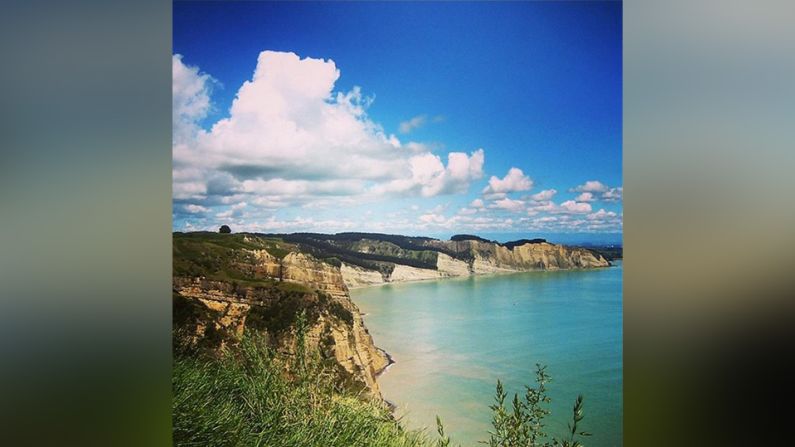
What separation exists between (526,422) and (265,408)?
129cm

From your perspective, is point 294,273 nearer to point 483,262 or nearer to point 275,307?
point 275,307

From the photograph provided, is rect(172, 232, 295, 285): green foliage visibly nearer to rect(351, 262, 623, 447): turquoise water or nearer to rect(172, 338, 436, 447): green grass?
rect(172, 338, 436, 447): green grass

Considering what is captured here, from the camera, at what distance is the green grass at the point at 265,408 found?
2.46 meters

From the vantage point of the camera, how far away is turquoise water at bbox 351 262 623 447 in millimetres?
2729

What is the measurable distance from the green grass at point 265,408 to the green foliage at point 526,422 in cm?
41

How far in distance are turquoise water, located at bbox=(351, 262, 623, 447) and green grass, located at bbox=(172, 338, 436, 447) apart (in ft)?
0.77

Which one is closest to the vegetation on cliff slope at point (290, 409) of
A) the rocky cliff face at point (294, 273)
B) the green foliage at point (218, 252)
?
the rocky cliff face at point (294, 273)

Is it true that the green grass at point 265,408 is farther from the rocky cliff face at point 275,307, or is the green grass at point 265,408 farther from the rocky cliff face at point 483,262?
the rocky cliff face at point 483,262

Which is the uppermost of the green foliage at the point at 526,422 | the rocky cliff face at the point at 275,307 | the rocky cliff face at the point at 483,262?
the rocky cliff face at the point at 483,262
